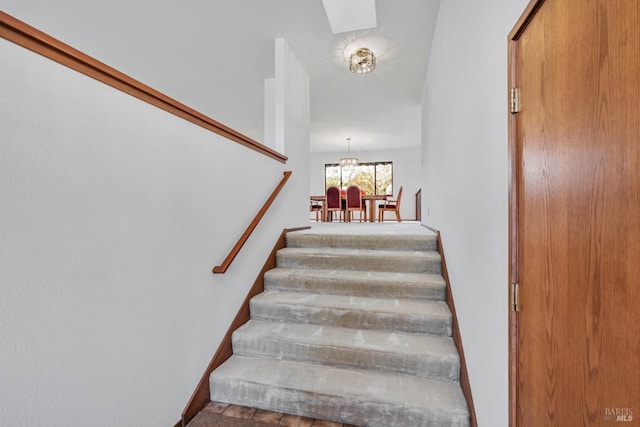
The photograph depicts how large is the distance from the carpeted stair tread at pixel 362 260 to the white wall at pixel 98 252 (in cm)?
94

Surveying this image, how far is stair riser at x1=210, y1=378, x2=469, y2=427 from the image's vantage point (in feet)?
4.52

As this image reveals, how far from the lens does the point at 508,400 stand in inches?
35.7

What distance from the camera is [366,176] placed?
966cm

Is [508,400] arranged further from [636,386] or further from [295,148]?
[295,148]

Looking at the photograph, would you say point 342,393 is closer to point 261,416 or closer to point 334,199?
point 261,416

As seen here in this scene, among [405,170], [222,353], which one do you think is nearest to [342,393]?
[222,353]

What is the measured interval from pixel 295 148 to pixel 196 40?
1.51 metres

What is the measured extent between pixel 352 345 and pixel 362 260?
0.88 metres

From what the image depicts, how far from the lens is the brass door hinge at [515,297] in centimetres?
88

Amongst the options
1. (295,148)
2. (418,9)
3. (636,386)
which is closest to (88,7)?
(295,148)

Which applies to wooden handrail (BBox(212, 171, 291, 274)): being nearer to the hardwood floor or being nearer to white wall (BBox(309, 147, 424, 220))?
the hardwood floor

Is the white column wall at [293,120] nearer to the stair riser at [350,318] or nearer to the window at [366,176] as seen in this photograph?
the stair riser at [350,318]

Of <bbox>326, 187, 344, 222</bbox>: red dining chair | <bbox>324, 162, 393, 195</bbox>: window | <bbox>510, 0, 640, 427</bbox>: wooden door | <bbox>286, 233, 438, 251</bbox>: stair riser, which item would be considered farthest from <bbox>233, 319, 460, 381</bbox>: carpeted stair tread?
<bbox>324, 162, 393, 195</bbox>: window

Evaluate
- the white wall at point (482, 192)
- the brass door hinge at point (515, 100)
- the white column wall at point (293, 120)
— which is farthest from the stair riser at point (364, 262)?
the brass door hinge at point (515, 100)
